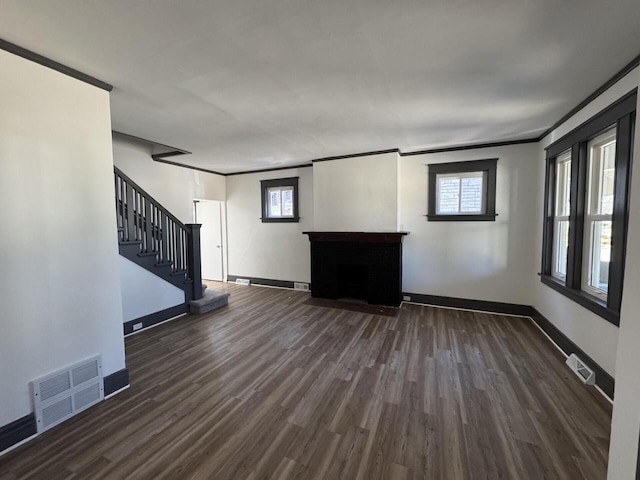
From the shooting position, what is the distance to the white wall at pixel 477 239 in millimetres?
4188

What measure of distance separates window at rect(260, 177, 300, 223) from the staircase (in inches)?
78.1

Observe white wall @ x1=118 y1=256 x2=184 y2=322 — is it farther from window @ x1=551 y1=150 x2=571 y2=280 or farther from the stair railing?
window @ x1=551 y1=150 x2=571 y2=280

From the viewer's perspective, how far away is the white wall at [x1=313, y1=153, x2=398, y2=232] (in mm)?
4719

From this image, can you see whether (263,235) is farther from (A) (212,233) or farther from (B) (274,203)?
(A) (212,233)

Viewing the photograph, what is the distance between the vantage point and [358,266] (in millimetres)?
5289

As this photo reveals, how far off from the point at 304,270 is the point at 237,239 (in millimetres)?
1940

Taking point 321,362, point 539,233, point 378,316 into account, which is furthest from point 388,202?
point 321,362

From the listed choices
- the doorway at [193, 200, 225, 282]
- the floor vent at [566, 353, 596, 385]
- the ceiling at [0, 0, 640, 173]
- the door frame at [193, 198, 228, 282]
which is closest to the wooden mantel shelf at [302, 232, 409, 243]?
the ceiling at [0, 0, 640, 173]

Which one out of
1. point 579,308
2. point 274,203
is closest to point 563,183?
point 579,308

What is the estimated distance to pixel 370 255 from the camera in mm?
4871

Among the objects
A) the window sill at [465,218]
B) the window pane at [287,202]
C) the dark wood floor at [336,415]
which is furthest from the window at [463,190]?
the window pane at [287,202]

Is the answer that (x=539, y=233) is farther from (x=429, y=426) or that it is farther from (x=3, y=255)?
(x=3, y=255)

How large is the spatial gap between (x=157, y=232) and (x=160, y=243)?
0.56ft

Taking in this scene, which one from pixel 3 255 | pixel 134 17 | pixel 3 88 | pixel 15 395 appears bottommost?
pixel 15 395
